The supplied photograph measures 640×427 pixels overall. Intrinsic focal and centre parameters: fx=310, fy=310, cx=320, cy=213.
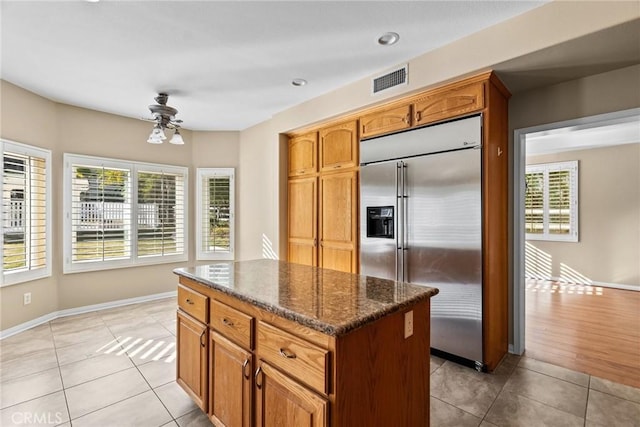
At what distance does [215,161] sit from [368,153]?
3000 millimetres

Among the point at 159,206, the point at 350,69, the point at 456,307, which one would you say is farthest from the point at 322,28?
the point at 159,206

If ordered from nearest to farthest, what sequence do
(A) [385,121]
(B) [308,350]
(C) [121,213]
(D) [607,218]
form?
(B) [308,350], (A) [385,121], (C) [121,213], (D) [607,218]

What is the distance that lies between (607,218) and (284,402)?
6908 mm

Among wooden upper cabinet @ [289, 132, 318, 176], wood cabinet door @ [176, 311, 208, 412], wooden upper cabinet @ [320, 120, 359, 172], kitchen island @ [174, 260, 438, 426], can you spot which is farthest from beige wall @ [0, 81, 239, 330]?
kitchen island @ [174, 260, 438, 426]

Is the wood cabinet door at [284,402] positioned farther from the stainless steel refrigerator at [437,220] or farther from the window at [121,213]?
the window at [121,213]

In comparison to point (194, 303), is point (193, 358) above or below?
below

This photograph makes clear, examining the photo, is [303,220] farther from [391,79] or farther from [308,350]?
[308,350]

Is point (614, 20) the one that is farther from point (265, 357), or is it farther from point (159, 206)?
point (159, 206)

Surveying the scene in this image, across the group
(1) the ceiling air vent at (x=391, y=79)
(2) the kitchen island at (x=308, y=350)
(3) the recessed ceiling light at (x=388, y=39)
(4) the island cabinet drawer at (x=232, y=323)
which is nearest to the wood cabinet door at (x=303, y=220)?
(1) the ceiling air vent at (x=391, y=79)

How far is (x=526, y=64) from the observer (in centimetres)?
239

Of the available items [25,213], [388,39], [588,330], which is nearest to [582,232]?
[588,330]

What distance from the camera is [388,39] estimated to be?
8.34ft

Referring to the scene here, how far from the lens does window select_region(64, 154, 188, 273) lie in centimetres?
411

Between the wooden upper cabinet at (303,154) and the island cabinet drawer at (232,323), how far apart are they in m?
2.50
